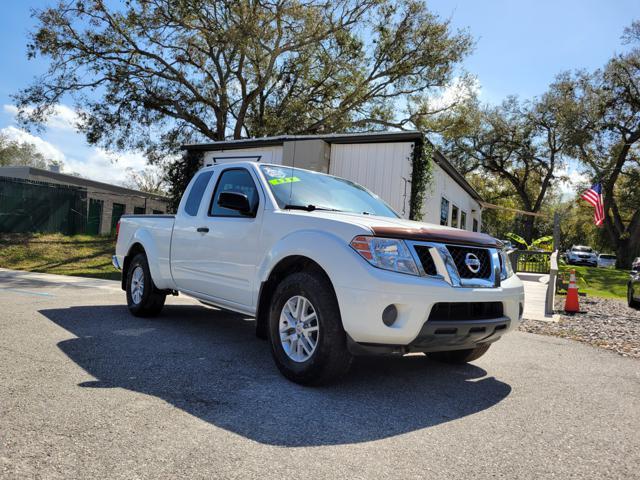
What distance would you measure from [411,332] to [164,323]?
147 inches

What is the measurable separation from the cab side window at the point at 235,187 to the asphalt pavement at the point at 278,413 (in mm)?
1361

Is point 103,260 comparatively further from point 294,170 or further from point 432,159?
point 294,170

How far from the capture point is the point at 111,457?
8.42 ft

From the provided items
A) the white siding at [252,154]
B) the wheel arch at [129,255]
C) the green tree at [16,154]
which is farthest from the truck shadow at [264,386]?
the green tree at [16,154]

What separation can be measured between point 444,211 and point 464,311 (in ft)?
42.9

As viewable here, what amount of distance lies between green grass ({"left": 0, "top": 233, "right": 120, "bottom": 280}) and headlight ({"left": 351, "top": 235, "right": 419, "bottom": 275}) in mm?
10369

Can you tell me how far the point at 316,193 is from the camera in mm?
5102

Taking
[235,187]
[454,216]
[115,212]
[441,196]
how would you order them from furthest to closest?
[115,212] → [454,216] → [441,196] → [235,187]

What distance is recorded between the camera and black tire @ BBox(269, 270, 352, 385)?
377 cm

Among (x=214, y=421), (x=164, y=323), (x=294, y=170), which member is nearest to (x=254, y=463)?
(x=214, y=421)

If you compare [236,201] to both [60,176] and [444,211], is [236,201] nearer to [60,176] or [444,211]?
[444,211]

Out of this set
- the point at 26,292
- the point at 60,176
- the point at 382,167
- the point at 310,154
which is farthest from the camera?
the point at 60,176

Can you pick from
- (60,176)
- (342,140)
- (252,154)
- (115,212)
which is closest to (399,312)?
(342,140)

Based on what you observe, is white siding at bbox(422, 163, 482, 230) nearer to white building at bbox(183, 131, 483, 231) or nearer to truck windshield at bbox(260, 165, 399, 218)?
white building at bbox(183, 131, 483, 231)
